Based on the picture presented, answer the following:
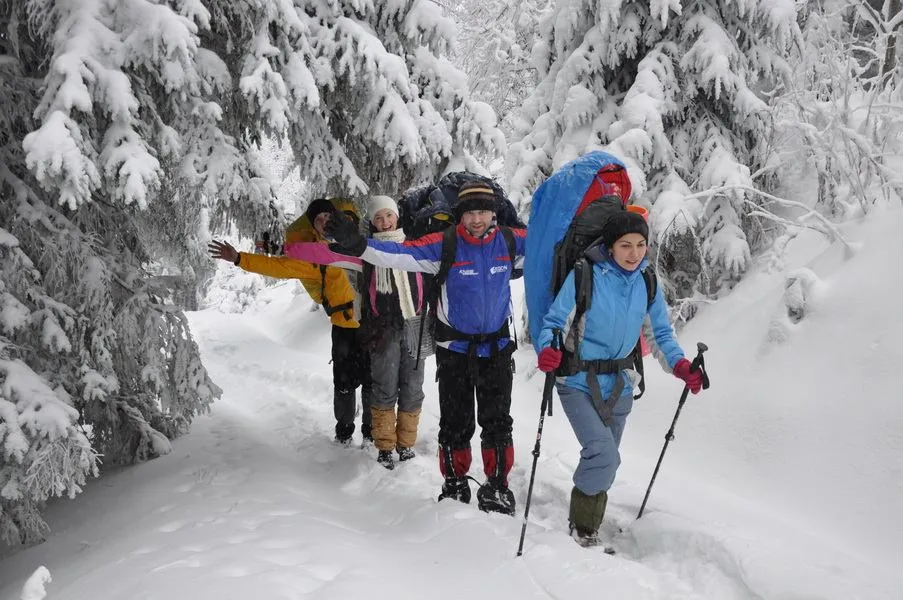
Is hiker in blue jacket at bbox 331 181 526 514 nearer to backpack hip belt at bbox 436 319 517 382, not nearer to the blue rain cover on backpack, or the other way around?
backpack hip belt at bbox 436 319 517 382

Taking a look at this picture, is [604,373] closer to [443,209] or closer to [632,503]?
[632,503]

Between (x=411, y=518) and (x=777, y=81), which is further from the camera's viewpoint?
(x=777, y=81)

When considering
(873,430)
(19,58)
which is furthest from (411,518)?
(19,58)

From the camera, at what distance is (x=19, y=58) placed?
4.23m

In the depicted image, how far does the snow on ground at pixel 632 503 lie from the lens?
3.26 meters

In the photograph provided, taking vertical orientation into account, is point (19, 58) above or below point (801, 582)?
above

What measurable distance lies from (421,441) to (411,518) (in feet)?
6.91

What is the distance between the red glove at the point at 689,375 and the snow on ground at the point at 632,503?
93cm

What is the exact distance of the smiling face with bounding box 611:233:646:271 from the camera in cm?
365

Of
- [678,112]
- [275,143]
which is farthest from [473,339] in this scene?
[678,112]

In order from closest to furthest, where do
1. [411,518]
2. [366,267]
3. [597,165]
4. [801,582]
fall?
[801,582] < [597,165] < [411,518] < [366,267]

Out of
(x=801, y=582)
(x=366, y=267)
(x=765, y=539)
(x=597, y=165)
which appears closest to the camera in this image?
(x=801, y=582)

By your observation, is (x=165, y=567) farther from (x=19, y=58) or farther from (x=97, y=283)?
(x=19, y=58)

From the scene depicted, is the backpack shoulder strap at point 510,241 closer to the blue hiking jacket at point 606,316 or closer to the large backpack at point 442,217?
the large backpack at point 442,217
